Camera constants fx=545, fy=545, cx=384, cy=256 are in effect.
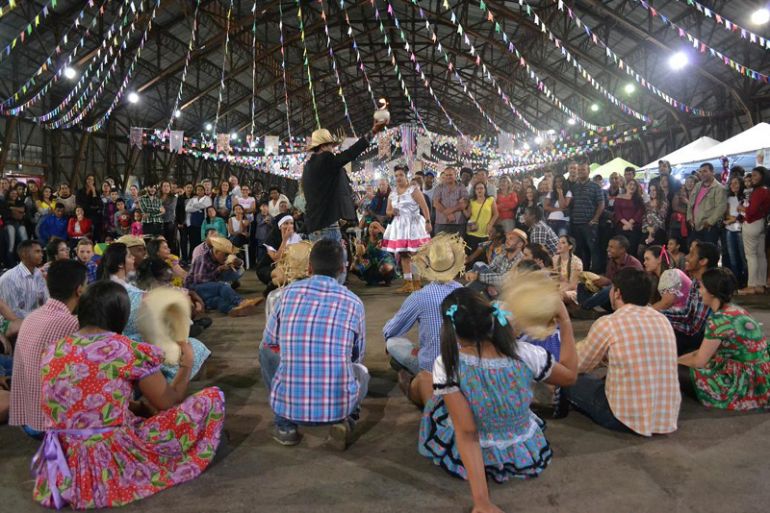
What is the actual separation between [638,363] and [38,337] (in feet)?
9.06

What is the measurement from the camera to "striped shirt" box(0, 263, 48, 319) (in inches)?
153

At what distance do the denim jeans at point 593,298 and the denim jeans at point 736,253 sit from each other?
247 centimetres

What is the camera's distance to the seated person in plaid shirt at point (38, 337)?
2.47 m

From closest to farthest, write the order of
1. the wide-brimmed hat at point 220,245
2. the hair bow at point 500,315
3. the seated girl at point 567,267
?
the hair bow at point 500,315
the seated girl at point 567,267
the wide-brimmed hat at point 220,245

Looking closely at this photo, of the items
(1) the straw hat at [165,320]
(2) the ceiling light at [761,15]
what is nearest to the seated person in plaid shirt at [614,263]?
(1) the straw hat at [165,320]

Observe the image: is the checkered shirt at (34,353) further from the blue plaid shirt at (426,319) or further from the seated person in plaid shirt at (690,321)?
the seated person in plaid shirt at (690,321)

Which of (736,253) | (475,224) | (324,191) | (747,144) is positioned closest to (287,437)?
(324,191)

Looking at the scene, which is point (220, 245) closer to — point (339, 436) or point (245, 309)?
point (245, 309)

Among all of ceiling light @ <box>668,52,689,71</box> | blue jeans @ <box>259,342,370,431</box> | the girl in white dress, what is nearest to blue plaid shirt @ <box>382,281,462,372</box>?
blue jeans @ <box>259,342,370,431</box>

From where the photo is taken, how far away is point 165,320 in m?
2.46

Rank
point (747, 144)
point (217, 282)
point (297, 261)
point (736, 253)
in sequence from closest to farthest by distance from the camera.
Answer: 1. point (297, 261)
2. point (217, 282)
3. point (736, 253)
4. point (747, 144)

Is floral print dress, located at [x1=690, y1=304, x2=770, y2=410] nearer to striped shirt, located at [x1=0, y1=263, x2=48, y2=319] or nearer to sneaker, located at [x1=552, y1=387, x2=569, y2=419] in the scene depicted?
sneaker, located at [x1=552, y1=387, x2=569, y2=419]

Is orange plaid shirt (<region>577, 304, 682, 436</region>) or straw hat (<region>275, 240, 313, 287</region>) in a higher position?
straw hat (<region>275, 240, 313, 287</region>)

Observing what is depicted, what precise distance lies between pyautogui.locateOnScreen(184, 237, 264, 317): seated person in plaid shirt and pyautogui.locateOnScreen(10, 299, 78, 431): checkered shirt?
3062mm
